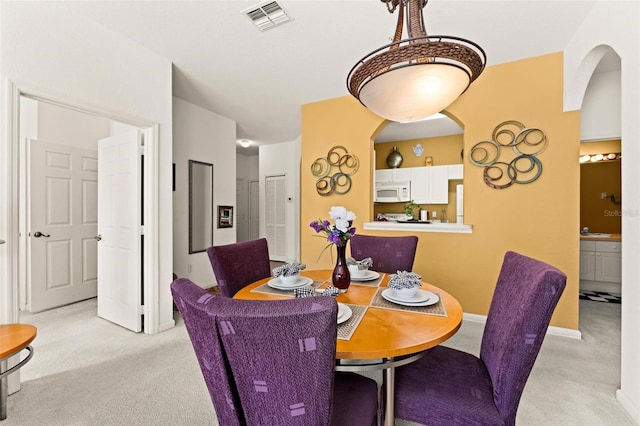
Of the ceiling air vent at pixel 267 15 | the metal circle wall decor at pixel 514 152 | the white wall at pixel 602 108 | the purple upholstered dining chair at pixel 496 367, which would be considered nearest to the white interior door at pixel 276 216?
the ceiling air vent at pixel 267 15

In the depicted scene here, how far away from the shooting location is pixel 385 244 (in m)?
2.26

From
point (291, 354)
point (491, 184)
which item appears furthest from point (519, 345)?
point (491, 184)

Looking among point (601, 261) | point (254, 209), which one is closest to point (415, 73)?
→ point (601, 261)

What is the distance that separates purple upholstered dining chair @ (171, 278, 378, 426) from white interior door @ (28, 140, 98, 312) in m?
3.70

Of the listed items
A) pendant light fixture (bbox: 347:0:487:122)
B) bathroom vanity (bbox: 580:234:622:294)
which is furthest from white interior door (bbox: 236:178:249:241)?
bathroom vanity (bbox: 580:234:622:294)

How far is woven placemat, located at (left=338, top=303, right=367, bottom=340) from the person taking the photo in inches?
40.2

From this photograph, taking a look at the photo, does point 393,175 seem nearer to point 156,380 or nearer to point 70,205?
point 156,380

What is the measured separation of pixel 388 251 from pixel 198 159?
321 cm

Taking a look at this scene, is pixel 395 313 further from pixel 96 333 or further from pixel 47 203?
pixel 47 203

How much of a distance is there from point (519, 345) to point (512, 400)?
21cm

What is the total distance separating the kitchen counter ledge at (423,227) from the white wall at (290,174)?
282 cm

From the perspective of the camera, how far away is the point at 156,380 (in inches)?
76.2

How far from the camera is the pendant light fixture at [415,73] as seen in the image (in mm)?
1188

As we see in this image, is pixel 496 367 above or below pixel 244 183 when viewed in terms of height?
below
